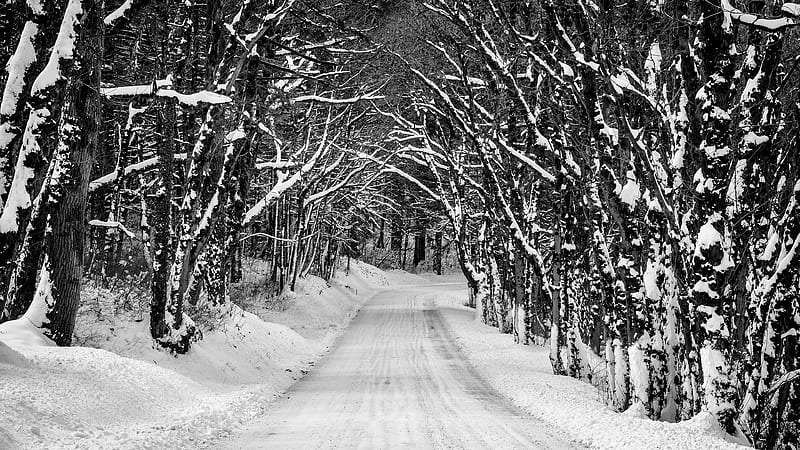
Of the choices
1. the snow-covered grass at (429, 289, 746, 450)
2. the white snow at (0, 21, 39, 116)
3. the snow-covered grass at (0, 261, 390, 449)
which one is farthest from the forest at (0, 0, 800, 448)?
the snow-covered grass at (0, 261, 390, 449)

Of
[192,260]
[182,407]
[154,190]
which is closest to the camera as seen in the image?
[182,407]

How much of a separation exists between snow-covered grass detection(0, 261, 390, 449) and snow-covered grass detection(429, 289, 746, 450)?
4.30 meters

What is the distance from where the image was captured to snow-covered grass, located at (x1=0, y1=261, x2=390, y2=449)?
23.2 ft

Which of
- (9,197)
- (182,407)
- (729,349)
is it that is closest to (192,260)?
(182,407)

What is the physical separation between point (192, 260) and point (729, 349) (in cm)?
949

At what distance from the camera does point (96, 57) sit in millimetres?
10016

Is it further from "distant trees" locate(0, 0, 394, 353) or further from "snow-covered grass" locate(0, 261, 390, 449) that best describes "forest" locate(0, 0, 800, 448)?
"snow-covered grass" locate(0, 261, 390, 449)

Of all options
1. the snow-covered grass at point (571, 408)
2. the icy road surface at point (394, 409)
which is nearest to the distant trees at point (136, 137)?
the icy road surface at point (394, 409)

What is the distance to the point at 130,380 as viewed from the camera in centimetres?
935

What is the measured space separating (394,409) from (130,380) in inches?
147

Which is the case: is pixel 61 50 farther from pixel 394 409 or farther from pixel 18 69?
pixel 394 409

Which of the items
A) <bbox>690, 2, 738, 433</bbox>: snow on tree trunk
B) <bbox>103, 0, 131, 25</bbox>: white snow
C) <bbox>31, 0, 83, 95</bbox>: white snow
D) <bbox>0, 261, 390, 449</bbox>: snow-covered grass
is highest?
<bbox>103, 0, 131, 25</bbox>: white snow

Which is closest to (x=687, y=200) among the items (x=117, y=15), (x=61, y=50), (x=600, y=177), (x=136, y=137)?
(x=600, y=177)

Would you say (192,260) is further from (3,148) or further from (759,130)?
(759,130)
